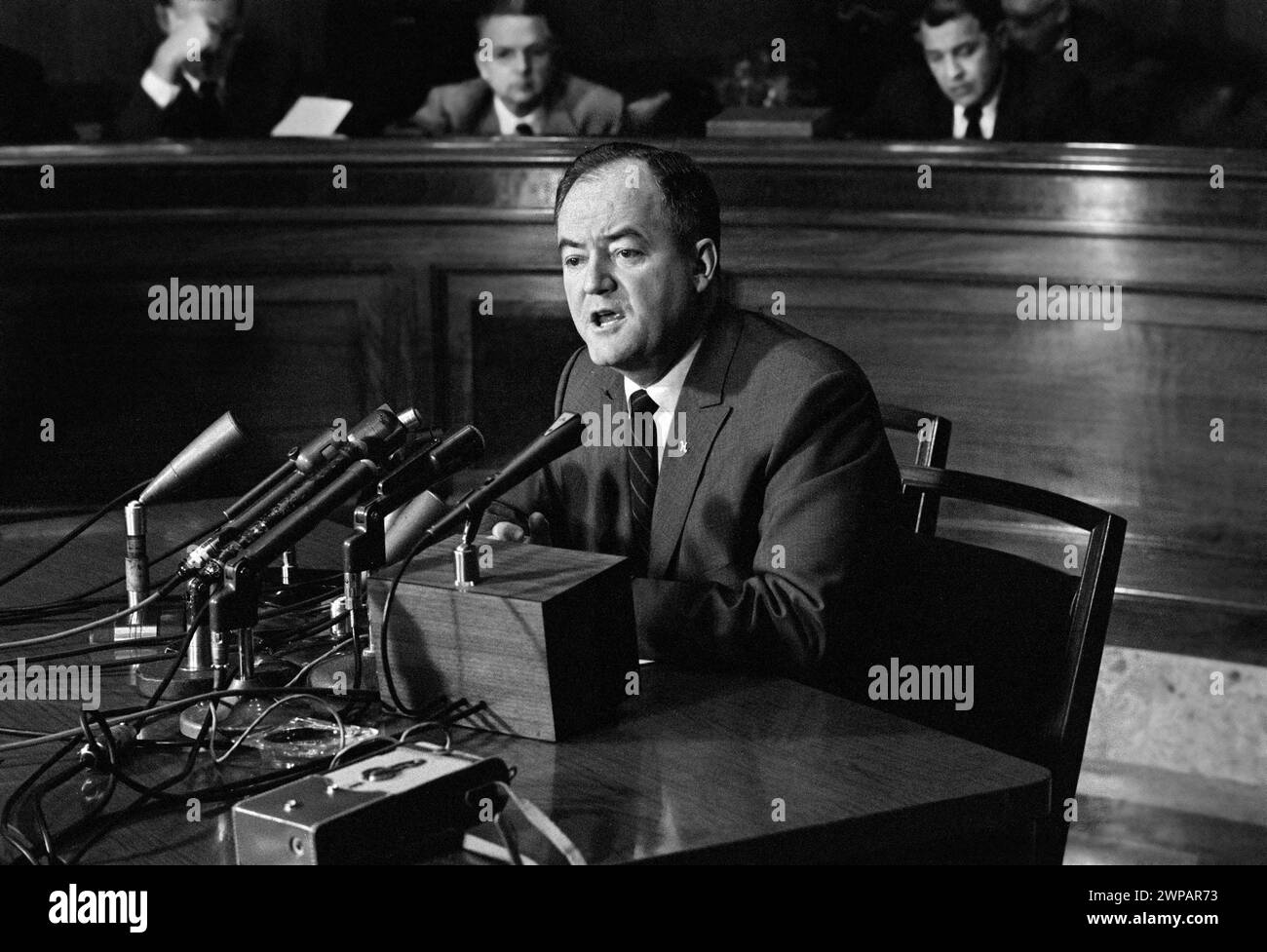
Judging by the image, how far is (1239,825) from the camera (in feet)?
10.3

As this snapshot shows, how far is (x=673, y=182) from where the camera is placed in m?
2.16

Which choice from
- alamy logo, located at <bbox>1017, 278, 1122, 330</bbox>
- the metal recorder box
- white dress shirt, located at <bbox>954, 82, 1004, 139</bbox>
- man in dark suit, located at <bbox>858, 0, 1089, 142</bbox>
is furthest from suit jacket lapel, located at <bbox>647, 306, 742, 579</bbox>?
white dress shirt, located at <bbox>954, 82, 1004, 139</bbox>

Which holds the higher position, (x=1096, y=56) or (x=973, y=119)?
(x=1096, y=56)

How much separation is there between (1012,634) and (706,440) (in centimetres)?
47

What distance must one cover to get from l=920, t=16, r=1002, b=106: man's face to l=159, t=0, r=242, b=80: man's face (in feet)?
7.67

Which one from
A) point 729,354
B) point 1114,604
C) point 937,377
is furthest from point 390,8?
point 729,354

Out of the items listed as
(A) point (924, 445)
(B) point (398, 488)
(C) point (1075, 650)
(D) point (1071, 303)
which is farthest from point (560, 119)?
(B) point (398, 488)

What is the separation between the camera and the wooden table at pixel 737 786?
54.1 inches

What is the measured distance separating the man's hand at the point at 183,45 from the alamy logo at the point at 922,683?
13.9 ft

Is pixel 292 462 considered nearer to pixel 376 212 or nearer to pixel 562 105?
pixel 376 212

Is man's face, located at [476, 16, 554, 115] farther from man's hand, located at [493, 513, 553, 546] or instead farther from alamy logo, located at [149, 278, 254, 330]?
man's hand, located at [493, 513, 553, 546]

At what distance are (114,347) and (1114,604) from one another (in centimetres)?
271

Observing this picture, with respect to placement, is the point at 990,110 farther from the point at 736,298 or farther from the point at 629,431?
the point at 629,431

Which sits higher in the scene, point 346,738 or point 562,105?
point 562,105
